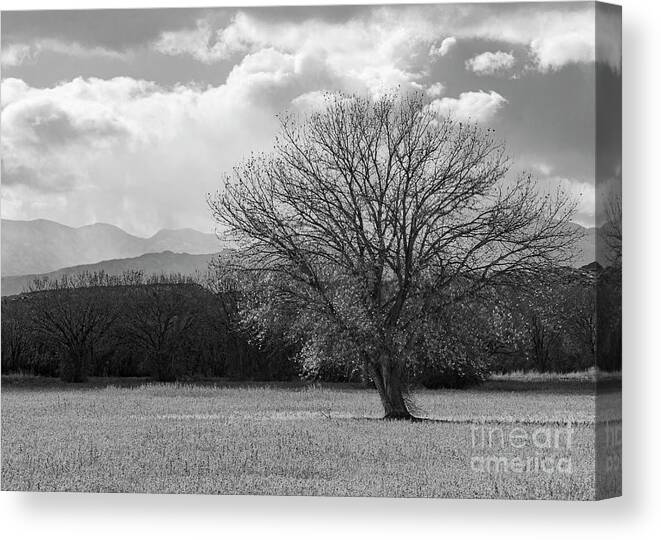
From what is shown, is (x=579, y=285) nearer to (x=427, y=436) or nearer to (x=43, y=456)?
(x=427, y=436)

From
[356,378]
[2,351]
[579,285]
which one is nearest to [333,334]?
[356,378]

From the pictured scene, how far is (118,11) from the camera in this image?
575 inches

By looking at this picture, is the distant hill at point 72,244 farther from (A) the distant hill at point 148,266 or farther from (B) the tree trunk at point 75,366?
(B) the tree trunk at point 75,366

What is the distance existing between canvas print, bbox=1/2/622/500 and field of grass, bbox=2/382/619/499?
0.02 meters

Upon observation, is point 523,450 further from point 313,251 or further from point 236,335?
point 236,335

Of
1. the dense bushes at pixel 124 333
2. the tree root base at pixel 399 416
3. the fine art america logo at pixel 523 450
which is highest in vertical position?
the dense bushes at pixel 124 333

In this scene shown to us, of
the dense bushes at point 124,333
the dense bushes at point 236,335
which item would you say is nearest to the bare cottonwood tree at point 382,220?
the dense bushes at point 236,335

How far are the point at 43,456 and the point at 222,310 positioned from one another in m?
2.51

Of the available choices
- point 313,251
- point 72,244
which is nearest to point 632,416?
point 313,251

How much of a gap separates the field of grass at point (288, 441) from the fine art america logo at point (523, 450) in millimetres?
15

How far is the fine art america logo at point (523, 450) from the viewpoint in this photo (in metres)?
13.6

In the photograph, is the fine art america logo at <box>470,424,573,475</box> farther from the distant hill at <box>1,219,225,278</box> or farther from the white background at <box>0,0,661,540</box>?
the distant hill at <box>1,219,225,278</box>

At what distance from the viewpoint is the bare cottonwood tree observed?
14.2m

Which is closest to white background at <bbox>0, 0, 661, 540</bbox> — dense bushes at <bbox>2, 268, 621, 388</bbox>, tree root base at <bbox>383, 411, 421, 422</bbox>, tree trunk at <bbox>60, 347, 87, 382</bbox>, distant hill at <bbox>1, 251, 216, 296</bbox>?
dense bushes at <bbox>2, 268, 621, 388</bbox>
